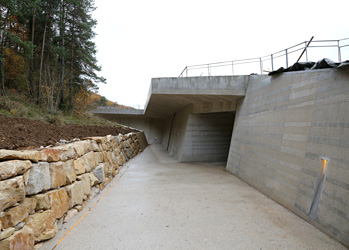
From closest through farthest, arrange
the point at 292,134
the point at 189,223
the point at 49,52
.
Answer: the point at 189,223, the point at 292,134, the point at 49,52

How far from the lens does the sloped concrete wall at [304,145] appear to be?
4.30 meters

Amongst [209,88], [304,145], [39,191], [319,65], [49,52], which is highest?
[49,52]

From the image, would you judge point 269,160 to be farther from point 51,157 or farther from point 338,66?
point 51,157

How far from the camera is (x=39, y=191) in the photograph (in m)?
3.77

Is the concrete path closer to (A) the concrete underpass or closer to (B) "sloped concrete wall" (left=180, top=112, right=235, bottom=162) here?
(A) the concrete underpass

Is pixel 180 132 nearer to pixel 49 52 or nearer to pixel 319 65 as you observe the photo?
pixel 319 65

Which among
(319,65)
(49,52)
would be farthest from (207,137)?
(49,52)

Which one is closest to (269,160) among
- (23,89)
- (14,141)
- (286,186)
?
(286,186)

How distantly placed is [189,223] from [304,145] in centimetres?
382

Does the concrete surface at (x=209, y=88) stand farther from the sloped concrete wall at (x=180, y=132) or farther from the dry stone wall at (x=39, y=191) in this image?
the dry stone wall at (x=39, y=191)

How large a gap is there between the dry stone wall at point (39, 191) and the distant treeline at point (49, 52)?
29.2ft

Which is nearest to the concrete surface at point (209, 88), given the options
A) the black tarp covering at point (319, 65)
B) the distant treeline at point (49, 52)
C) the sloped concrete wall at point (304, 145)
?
the sloped concrete wall at point (304, 145)

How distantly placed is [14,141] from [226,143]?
489 inches

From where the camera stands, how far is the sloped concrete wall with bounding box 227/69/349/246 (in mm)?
4305
